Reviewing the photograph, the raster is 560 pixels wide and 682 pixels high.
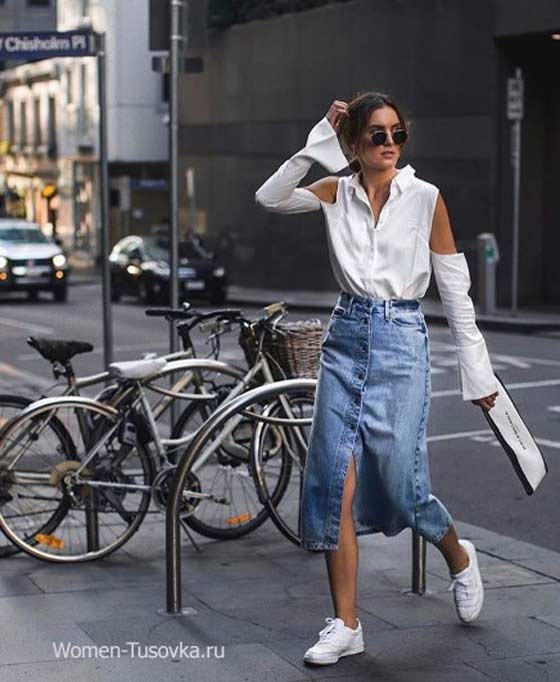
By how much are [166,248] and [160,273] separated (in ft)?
6.10

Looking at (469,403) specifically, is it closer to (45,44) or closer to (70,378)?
(45,44)

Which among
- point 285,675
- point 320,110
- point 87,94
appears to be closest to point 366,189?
point 285,675

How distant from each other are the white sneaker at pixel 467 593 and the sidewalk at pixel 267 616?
7cm

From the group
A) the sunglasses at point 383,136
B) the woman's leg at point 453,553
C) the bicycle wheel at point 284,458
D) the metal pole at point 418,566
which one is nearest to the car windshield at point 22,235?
the bicycle wheel at point 284,458

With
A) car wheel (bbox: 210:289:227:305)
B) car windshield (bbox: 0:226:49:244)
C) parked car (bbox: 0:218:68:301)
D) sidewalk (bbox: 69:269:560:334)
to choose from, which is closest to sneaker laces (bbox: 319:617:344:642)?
sidewalk (bbox: 69:269:560:334)

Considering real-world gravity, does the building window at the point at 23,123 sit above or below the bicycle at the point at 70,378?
above

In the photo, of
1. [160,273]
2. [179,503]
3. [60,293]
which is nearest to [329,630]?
[179,503]

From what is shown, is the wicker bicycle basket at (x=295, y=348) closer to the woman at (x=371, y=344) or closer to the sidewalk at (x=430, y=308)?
the woman at (x=371, y=344)

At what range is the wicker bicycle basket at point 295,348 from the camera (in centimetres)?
728

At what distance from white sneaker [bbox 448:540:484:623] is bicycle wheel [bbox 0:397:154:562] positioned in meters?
1.85

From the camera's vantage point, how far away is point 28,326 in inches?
1082

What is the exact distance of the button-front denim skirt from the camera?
564 centimetres

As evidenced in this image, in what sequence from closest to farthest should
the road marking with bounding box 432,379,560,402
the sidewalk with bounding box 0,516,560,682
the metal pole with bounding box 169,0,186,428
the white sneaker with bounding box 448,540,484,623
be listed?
the sidewalk with bounding box 0,516,560,682 < the white sneaker with bounding box 448,540,484,623 < the metal pole with bounding box 169,0,186,428 < the road marking with bounding box 432,379,560,402

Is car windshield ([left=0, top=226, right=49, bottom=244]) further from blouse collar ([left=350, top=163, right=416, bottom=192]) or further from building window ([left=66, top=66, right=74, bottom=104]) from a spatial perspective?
blouse collar ([left=350, top=163, right=416, bottom=192])
